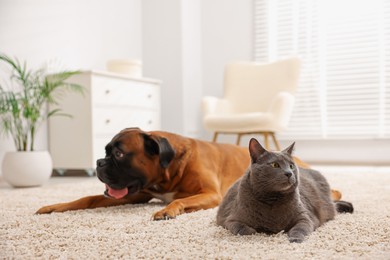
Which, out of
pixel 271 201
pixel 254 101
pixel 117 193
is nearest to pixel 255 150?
pixel 271 201

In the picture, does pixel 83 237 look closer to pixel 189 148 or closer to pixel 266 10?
pixel 189 148

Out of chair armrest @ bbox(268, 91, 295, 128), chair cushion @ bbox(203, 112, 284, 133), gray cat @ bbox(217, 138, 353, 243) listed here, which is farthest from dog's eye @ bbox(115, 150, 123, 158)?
chair armrest @ bbox(268, 91, 295, 128)

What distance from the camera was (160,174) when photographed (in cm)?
203

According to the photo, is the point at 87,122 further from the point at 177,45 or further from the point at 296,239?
the point at 296,239

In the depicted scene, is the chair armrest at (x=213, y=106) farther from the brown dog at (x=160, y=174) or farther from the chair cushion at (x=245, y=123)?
the brown dog at (x=160, y=174)

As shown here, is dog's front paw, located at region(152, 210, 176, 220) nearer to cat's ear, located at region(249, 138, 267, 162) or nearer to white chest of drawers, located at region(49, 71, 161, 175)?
cat's ear, located at region(249, 138, 267, 162)

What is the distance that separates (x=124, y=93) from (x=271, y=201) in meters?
3.28

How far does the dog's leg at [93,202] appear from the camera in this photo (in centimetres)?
201

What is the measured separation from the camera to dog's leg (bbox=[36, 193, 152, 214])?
2014 mm

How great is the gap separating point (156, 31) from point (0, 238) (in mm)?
4703

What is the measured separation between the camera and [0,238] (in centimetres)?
150

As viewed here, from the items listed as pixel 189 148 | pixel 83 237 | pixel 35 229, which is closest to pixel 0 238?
pixel 35 229

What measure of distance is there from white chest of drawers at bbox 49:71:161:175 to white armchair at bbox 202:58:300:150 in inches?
37.8

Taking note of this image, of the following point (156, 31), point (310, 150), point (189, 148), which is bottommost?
point (310, 150)
